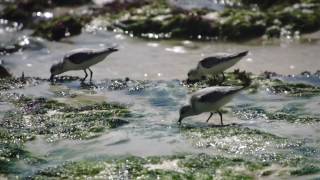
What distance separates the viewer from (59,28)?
24875mm

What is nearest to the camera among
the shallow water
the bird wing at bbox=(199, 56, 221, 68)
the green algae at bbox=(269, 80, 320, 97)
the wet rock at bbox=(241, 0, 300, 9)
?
the shallow water

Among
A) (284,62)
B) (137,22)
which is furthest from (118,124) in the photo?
(137,22)

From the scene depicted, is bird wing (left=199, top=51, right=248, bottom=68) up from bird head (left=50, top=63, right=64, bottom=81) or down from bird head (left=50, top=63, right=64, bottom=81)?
up

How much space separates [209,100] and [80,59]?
5.76 m

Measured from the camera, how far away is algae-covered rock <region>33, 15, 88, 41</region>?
24828mm

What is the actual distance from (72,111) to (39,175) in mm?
3733

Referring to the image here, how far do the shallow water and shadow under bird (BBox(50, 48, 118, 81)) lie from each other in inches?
21.3

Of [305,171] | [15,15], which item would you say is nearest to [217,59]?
[305,171]

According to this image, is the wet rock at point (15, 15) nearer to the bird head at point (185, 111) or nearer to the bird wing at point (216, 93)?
the bird head at point (185, 111)

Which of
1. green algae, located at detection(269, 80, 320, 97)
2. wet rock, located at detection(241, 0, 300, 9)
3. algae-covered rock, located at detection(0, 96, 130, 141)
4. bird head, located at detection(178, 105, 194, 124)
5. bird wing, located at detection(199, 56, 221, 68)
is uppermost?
wet rock, located at detection(241, 0, 300, 9)

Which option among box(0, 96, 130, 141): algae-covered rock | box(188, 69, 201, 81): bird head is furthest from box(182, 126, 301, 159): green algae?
box(188, 69, 201, 81): bird head

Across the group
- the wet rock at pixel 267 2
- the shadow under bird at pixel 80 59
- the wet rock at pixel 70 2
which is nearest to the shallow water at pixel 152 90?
the shadow under bird at pixel 80 59

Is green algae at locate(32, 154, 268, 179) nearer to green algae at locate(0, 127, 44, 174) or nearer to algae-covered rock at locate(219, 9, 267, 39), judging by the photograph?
green algae at locate(0, 127, 44, 174)

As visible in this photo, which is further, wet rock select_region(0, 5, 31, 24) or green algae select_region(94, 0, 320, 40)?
wet rock select_region(0, 5, 31, 24)
